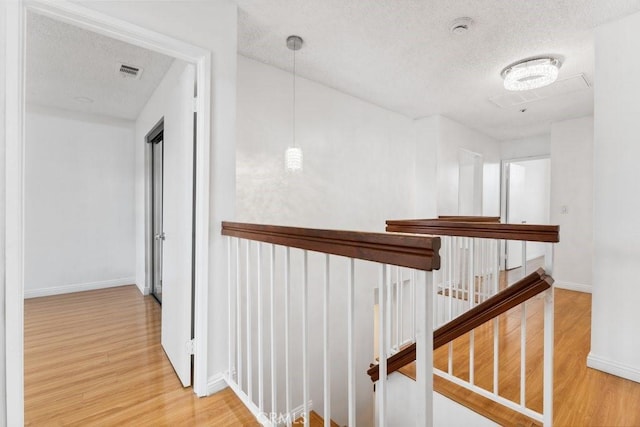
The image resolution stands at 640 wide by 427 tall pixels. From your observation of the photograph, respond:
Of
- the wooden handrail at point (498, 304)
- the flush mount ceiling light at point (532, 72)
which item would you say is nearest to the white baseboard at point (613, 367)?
the wooden handrail at point (498, 304)

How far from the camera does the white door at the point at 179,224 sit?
5.86ft

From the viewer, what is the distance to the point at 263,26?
7.30 ft

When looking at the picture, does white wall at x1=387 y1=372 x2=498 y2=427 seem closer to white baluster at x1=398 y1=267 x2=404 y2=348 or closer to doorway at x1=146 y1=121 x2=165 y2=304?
white baluster at x1=398 y1=267 x2=404 y2=348

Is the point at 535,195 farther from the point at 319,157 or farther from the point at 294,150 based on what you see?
the point at 294,150

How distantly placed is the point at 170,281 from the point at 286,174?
141cm

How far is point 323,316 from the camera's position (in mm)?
1370

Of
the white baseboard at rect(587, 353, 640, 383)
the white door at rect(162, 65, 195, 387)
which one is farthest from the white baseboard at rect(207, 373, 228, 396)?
the white baseboard at rect(587, 353, 640, 383)

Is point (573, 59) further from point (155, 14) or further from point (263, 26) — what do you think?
point (155, 14)

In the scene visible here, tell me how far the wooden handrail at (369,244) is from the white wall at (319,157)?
4.78 feet

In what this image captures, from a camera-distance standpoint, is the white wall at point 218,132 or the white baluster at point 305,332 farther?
the white wall at point 218,132

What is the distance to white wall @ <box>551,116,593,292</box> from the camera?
4270mm

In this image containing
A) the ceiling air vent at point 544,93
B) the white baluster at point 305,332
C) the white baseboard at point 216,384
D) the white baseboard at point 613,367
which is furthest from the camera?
the ceiling air vent at point 544,93

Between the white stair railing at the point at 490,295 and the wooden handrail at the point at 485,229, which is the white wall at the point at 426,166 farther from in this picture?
the wooden handrail at the point at 485,229

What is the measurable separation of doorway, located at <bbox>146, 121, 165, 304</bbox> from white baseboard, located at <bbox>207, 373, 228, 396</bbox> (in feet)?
6.68
